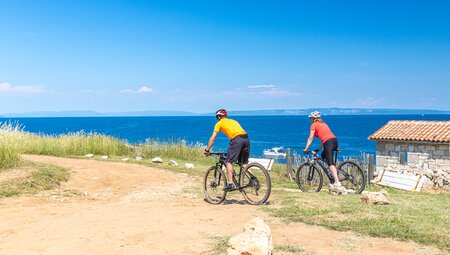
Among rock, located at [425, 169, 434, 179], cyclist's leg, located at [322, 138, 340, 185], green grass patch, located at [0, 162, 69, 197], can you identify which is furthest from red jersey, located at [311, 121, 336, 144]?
rock, located at [425, 169, 434, 179]

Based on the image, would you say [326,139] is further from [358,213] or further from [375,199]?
[358,213]

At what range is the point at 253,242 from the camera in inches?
230

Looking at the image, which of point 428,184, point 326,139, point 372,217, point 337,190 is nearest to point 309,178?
point 337,190

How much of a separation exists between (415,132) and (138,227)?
72.5 feet

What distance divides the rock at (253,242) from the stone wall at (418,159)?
19654mm

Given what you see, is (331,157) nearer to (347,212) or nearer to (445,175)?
(347,212)

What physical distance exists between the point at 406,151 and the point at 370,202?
17.4 m

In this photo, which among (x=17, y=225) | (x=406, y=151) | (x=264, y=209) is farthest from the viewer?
(x=406, y=151)

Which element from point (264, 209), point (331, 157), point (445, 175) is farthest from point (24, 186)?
point (445, 175)

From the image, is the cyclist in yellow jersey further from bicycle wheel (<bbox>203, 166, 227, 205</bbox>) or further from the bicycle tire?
the bicycle tire

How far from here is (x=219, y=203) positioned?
1024 centimetres

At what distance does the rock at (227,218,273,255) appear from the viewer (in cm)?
580

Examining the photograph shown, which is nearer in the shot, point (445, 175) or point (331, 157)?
point (331, 157)

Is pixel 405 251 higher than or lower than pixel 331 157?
lower
